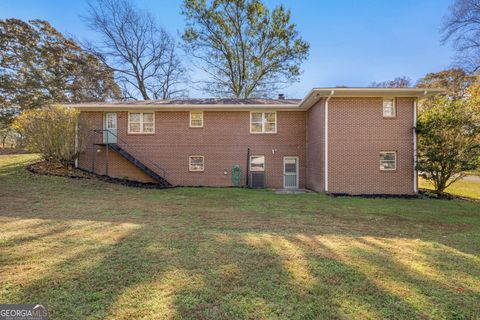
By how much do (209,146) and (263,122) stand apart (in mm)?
3254

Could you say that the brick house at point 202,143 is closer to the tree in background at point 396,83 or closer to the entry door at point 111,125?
the entry door at point 111,125

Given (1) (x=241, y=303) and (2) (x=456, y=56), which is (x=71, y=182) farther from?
(2) (x=456, y=56)

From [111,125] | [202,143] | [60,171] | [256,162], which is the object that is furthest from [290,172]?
[60,171]

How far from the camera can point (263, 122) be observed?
45.7ft

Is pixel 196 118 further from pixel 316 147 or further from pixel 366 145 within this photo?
pixel 366 145

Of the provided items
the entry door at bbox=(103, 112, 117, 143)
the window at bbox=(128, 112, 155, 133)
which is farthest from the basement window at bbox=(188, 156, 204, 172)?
the entry door at bbox=(103, 112, 117, 143)

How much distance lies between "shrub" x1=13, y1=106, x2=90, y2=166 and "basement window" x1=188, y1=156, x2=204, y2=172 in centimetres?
566

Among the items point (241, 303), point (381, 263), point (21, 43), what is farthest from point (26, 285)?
point (21, 43)

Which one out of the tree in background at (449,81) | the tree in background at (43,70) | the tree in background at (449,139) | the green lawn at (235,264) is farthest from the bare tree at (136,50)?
the tree in background at (449,81)

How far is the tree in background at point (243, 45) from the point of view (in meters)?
22.5

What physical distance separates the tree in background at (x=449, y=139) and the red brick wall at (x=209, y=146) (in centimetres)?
544

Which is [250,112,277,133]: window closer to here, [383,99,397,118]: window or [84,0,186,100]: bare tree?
[383,99,397,118]: window

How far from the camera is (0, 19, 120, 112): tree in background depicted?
2170 centimetres

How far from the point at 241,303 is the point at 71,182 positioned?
10624mm
